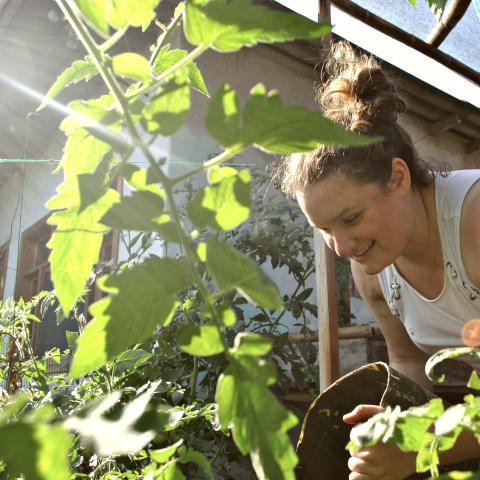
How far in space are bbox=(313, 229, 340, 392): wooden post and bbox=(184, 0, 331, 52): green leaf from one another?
177cm

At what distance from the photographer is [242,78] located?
4.12m

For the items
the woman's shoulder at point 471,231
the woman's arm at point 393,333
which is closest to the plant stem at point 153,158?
the woman's shoulder at point 471,231

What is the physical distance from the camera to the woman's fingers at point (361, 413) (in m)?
0.80

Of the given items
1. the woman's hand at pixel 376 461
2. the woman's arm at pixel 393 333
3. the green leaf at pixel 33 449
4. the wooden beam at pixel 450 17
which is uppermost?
the wooden beam at pixel 450 17

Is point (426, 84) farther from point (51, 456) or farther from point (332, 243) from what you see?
point (51, 456)

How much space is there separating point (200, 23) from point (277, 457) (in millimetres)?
211

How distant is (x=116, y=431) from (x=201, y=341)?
0.11 metres

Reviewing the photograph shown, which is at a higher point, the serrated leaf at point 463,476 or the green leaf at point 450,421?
the green leaf at point 450,421

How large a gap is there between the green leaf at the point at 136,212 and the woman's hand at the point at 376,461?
0.60 m

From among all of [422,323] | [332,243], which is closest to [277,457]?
[332,243]

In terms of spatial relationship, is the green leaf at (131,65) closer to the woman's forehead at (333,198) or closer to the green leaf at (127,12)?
the green leaf at (127,12)

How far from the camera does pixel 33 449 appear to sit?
0.49 feet

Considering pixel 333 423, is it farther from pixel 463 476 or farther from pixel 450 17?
pixel 450 17

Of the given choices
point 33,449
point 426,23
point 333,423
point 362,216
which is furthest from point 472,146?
Result: point 33,449
